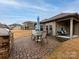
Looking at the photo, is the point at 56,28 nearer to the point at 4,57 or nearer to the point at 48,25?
the point at 48,25

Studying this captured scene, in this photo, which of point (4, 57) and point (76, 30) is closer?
point (4, 57)

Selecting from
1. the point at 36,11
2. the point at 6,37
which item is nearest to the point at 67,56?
the point at 6,37

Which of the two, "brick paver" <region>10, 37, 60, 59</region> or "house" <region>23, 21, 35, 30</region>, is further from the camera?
"house" <region>23, 21, 35, 30</region>

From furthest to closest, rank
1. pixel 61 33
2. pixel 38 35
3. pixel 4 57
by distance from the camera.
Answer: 1. pixel 61 33
2. pixel 38 35
3. pixel 4 57

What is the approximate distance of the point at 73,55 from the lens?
25.5ft

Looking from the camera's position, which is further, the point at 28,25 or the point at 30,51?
the point at 28,25

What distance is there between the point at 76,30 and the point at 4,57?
1813 cm

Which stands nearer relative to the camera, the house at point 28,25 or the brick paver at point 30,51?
the brick paver at point 30,51

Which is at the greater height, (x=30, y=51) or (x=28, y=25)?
(x=28, y=25)

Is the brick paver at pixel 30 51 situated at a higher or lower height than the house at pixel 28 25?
lower

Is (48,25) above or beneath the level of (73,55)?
above

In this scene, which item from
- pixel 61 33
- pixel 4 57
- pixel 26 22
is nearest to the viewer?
pixel 4 57

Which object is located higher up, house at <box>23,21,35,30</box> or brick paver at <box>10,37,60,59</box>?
house at <box>23,21,35,30</box>

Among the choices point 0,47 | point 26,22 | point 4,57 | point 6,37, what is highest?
point 26,22
